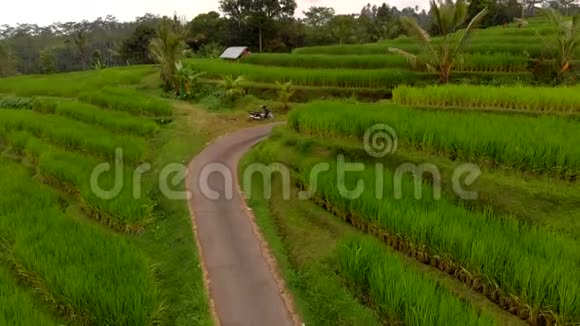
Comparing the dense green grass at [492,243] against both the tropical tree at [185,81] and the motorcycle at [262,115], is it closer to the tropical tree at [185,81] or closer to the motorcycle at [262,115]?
the motorcycle at [262,115]

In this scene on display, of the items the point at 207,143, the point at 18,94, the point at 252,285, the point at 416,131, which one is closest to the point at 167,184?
the point at 207,143

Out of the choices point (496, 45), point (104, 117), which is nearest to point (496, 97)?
point (496, 45)

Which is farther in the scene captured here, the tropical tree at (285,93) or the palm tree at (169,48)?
the palm tree at (169,48)

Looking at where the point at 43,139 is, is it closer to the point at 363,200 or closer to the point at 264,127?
the point at 264,127

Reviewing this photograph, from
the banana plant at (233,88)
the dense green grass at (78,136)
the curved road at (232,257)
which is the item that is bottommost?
the curved road at (232,257)

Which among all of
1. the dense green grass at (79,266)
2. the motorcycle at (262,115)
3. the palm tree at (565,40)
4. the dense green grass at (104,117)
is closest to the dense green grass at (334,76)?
the motorcycle at (262,115)

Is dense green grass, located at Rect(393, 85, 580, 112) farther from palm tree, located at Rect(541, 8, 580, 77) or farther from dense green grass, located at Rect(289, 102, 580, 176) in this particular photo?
palm tree, located at Rect(541, 8, 580, 77)

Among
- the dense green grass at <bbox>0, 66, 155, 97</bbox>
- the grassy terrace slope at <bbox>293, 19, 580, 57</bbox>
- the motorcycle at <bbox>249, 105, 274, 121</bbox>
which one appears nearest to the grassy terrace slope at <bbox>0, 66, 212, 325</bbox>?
the motorcycle at <bbox>249, 105, 274, 121</bbox>
